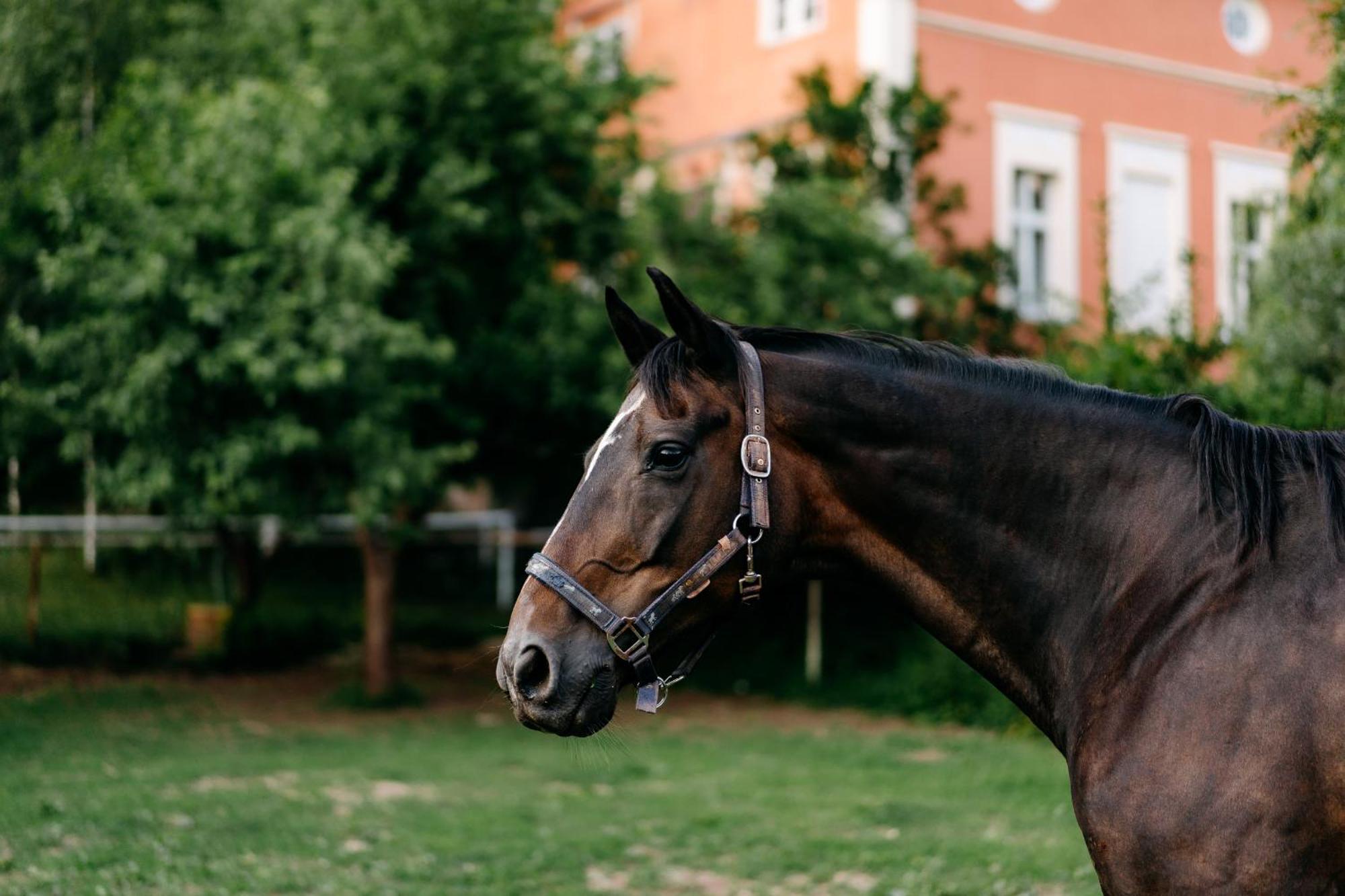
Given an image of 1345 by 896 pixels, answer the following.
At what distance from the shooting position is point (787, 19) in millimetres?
18484

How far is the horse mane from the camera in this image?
2.85 metres

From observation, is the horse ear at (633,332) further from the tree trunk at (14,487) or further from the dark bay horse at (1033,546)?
A: the tree trunk at (14,487)

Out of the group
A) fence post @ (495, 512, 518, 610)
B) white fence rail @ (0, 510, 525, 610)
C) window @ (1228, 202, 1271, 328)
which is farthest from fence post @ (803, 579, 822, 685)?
fence post @ (495, 512, 518, 610)

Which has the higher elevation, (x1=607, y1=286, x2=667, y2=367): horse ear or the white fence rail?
(x1=607, y1=286, x2=667, y2=367): horse ear

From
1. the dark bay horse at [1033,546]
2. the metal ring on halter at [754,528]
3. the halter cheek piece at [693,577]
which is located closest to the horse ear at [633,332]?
the dark bay horse at [1033,546]

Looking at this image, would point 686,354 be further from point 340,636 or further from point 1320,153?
point 340,636

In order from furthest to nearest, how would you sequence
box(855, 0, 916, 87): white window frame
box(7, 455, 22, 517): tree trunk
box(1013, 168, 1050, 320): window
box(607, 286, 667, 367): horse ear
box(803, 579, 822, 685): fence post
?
box(1013, 168, 1050, 320): window < box(855, 0, 916, 87): white window frame < box(803, 579, 822, 685): fence post < box(7, 455, 22, 517): tree trunk < box(607, 286, 667, 367): horse ear

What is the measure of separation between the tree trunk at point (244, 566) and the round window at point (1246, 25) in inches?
630

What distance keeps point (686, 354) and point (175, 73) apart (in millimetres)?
11188

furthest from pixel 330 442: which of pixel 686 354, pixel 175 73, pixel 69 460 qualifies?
pixel 686 354

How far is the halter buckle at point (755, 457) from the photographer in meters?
3.07

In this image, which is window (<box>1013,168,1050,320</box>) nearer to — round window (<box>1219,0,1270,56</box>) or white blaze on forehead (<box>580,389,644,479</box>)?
round window (<box>1219,0,1270,56</box>)

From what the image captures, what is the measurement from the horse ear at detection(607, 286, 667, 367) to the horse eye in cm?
28

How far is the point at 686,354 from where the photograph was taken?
3168 mm
